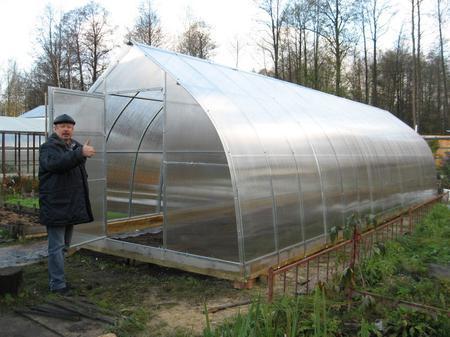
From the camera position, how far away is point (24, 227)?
9.24 meters

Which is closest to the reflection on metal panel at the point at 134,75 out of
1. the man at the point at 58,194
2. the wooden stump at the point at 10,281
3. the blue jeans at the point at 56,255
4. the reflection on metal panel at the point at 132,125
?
the reflection on metal panel at the point at 132,125

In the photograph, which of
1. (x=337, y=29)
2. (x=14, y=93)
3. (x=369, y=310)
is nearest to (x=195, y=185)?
(x=369, y=310)

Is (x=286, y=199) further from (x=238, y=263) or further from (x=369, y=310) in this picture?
(x=369, y=310)

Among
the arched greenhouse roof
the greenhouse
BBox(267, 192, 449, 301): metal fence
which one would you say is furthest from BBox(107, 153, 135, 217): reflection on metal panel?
BBox(267, 192, 449, 301): metal fence

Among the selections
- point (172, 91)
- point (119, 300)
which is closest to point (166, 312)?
point (119, 300)

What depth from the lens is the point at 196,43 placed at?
1329 inches

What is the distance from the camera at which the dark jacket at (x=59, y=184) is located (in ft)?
17.7

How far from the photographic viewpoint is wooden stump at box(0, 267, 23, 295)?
5.35m

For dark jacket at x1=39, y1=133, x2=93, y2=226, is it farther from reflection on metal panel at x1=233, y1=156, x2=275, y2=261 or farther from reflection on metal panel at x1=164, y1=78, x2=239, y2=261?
reflection on metal panel at x1=233, y1=156, x2=275, y2=261

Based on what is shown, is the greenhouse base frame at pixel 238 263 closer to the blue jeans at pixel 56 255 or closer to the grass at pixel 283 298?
the grass at pixel 283 298

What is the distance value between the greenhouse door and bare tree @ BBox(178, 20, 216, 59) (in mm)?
26675

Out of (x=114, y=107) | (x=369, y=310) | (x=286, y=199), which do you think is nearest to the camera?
(x=369, y=310)

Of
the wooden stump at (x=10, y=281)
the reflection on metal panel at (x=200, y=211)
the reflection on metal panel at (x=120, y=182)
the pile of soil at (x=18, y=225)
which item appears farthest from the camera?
the pile of soil at (x=18, y=225)

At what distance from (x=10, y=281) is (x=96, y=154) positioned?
2.44 m
